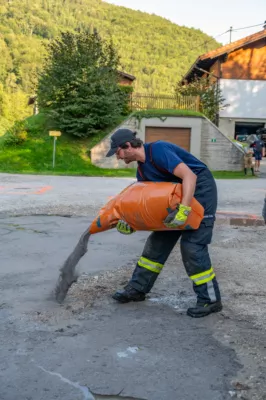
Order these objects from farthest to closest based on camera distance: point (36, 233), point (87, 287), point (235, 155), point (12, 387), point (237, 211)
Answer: point (235, 155)
point (237, 211)
point (36, 233)
point (87, 287)
point (12, 387)

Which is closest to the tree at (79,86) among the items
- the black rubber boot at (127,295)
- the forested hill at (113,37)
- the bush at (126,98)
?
the bush at (126,98)

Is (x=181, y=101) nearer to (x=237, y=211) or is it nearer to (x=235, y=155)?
(x=235, y=155)

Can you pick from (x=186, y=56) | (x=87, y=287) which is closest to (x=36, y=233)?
(x=87, y=287)

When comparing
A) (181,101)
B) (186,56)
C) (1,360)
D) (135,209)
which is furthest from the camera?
(186,56)

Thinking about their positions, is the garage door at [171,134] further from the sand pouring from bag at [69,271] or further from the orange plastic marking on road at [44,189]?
the sand pouring from bag at [69,271]

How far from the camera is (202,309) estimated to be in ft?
12.7

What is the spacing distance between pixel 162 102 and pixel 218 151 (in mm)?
4307

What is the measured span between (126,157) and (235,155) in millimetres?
22020

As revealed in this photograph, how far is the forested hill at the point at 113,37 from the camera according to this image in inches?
4139

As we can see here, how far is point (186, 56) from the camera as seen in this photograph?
114500 mm

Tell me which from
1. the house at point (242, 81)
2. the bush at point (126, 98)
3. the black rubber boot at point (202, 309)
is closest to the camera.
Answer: the black rubber boot at point (202, 309)

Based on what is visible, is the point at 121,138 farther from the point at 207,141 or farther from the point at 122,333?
the point at 207,141

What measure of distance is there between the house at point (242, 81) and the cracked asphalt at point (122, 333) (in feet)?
91.1

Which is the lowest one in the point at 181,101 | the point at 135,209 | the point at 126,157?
the point at 135,209
